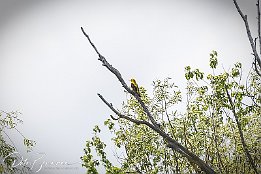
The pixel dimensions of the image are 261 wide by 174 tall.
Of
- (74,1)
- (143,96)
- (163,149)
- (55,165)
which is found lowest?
(163,149)

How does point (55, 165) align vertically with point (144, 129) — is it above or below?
above

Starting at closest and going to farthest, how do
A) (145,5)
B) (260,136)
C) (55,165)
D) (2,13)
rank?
(260,136) → (55,165) → (2,13) → (145,5)

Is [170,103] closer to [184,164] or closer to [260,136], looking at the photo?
[184,164]

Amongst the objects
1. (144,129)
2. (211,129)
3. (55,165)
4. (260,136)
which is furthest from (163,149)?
(55,165)

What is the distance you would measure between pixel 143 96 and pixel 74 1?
5.33 metres

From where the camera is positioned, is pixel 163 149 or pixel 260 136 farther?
pixel 163 149

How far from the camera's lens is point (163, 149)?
3.27 m

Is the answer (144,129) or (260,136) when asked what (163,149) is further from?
(260,136)

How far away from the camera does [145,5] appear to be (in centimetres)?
801

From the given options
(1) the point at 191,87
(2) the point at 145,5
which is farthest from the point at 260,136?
(2) the point at 145,5

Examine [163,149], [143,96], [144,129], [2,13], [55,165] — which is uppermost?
[2,13]

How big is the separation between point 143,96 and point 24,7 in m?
5.15

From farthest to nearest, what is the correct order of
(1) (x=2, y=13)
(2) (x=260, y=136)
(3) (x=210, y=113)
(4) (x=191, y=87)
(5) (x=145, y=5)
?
(5) (x=145, y=5), (1) (x=2, y=13), (4) (x=191, y=87), (3) (x=210, y=113), (2) (x=260, y=136)

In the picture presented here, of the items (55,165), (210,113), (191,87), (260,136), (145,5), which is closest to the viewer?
(260,136)
